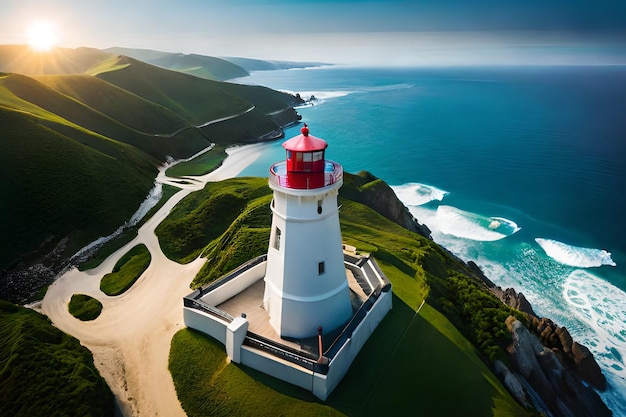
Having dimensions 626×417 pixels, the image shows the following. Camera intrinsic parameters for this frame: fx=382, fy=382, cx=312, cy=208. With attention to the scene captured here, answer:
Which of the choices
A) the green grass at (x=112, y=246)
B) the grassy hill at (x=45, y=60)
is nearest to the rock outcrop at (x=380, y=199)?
the green grass at (x=112, y=246)

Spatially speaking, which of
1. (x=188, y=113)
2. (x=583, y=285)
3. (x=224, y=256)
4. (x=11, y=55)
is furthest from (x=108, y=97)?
(x=11, y=55)

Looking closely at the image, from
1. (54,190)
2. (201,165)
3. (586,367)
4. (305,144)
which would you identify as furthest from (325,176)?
(201,165)

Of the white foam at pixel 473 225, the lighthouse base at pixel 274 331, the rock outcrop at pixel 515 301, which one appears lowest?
the white foam at pixel 473 225

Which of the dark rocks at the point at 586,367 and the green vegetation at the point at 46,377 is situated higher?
the green vegetation at the point at 46,377

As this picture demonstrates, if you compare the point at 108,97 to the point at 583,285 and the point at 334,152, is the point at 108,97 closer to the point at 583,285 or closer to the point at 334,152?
the point at 334,152

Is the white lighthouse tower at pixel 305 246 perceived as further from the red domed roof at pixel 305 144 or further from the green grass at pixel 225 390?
the green grass at pixel 225 390

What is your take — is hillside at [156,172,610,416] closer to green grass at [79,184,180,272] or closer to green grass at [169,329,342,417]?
green grass at [169,329,342,417]

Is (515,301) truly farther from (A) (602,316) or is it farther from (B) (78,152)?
(B) (78,152)
